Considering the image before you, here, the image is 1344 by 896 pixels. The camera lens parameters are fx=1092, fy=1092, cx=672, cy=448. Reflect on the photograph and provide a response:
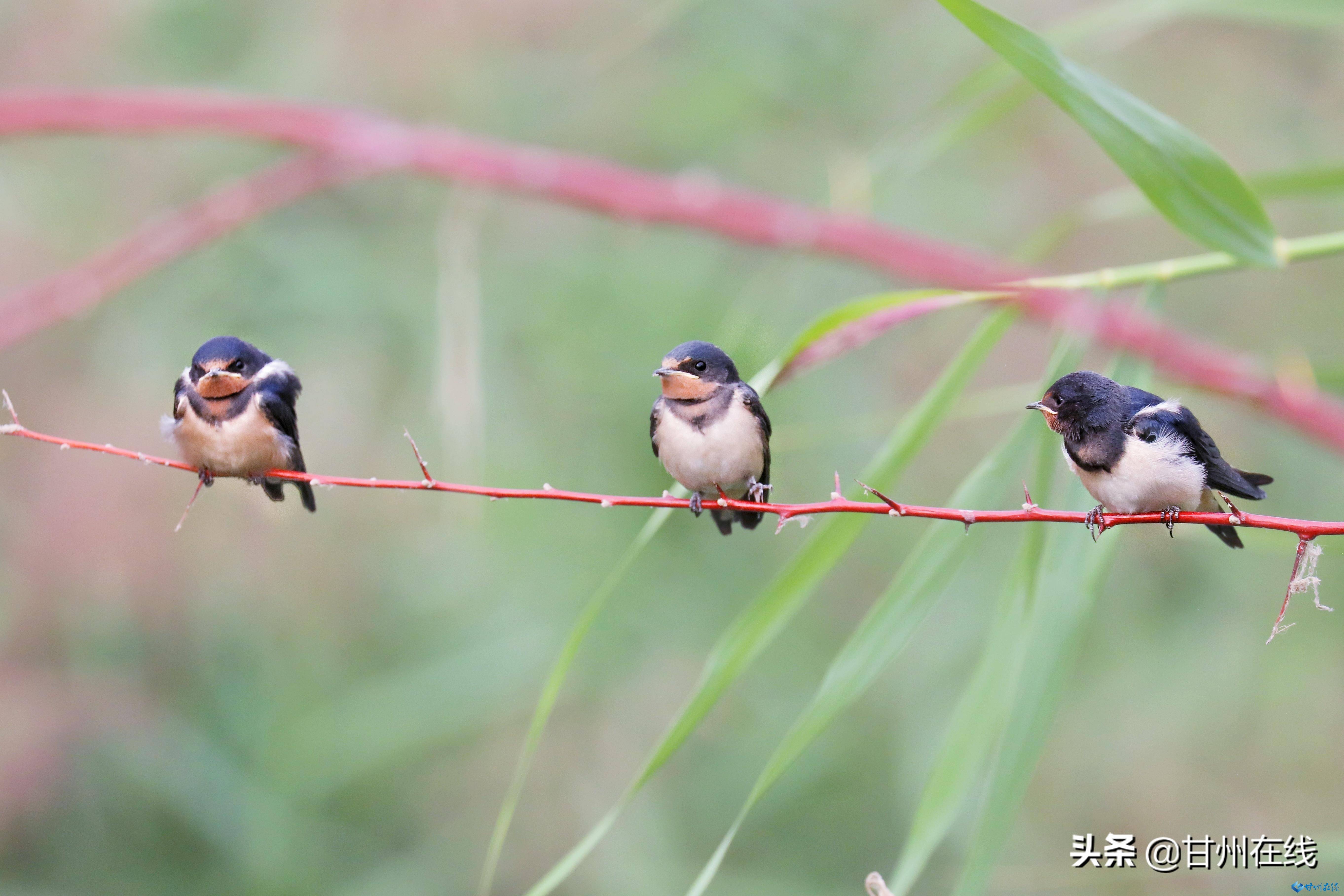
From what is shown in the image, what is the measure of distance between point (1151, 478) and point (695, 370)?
51 cm

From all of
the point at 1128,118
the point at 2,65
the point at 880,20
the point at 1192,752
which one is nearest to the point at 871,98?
the point at 880,20

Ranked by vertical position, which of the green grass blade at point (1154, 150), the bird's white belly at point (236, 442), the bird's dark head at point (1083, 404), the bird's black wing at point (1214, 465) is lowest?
the bird's white belly at point (236, 442)

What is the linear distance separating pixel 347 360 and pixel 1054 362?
3.96 meters

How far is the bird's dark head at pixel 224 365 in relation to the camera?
1.30 metres

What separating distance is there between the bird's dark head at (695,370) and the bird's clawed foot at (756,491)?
134 millimetres

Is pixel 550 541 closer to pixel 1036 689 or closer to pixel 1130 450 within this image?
pixel 1036 689

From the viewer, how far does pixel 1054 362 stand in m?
1.27

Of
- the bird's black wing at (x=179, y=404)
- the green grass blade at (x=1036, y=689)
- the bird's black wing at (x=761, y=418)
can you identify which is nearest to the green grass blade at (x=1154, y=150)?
the green grass blade at (x=1036, y=689)

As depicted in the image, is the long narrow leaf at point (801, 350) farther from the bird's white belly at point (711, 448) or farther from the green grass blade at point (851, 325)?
the bird's white belly at point (711, 448)

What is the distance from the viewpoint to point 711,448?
149cm

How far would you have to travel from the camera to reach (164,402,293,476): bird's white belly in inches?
54.7

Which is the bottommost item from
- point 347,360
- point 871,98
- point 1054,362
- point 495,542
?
point 1054,362

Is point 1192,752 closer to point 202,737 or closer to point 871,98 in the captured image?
point 871,98

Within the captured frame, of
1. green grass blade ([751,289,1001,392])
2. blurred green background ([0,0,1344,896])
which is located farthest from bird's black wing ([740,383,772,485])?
blurred green background ([0,0,1344,896])
